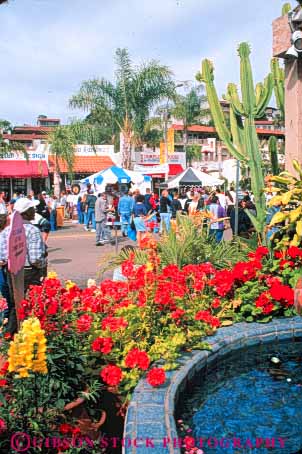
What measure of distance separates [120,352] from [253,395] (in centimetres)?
111

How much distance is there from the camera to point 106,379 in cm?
324

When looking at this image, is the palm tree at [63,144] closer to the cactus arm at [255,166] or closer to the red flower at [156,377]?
the cactus arm at [255,166]

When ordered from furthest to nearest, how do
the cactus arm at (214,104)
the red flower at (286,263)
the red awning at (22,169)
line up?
1. the red awning at (22,169)
2. the cactus arm at (214,104)
3. the red flower at (286,263)

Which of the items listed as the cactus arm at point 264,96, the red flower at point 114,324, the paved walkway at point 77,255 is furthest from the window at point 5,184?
the red flower at point 114,324

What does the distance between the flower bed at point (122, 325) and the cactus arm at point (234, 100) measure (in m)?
3.44

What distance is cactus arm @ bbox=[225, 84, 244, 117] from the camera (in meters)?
8.54

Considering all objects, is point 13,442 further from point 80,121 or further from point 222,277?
point 80,121

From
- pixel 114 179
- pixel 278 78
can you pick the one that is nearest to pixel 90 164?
pixel 114 179

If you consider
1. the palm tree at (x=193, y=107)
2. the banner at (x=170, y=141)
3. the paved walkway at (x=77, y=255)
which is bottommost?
the paved walkway at (x=77, y=255)

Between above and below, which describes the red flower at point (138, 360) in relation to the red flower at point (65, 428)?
above

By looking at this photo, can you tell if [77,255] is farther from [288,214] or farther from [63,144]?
[63,144]

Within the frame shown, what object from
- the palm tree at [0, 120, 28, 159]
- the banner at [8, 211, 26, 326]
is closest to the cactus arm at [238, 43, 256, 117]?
the banner at [8, 211, 26, 326]

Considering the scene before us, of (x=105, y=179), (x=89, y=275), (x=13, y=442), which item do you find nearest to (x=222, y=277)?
(x=13, y=442)

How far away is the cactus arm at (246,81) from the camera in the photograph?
328 inches
